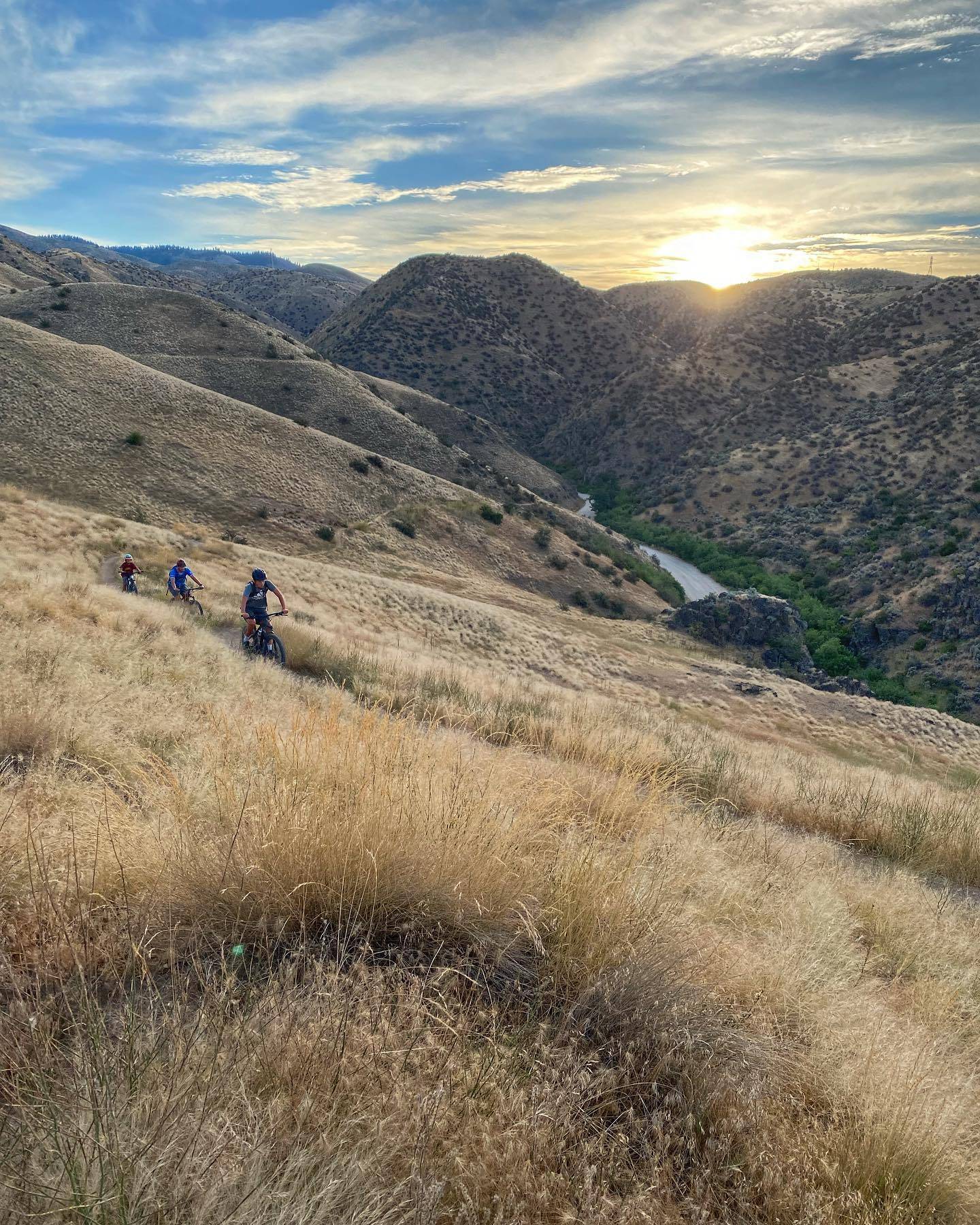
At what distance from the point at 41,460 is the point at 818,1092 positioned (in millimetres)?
41115

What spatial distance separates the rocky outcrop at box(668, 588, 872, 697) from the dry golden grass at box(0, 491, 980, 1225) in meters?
35.7

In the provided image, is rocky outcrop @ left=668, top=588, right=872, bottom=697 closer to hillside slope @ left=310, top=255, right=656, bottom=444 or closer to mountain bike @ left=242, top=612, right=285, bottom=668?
mountain bike @ left=242, top=612, right=285, bottom=668

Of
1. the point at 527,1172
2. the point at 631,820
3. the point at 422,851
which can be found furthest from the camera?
the point at 631,820

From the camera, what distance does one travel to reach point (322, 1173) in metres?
1.68

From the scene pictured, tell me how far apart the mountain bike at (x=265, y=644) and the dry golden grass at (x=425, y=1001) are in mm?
6274

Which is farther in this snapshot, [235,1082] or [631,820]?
[631,820]

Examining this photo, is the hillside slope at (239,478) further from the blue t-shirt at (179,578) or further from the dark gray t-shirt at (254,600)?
the dark gray t-shirt at (254,600)

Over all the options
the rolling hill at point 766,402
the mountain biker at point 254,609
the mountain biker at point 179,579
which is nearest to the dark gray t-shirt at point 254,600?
the mountain biker at point 254,609

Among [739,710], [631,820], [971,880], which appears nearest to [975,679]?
[739,710]

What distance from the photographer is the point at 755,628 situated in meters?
→ 39.6

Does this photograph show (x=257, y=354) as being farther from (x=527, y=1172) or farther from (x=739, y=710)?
(x=527, y=1172)

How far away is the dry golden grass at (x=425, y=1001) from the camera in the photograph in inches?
69.8

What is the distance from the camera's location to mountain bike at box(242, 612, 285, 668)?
11.4m

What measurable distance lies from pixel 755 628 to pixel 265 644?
33.8 m
